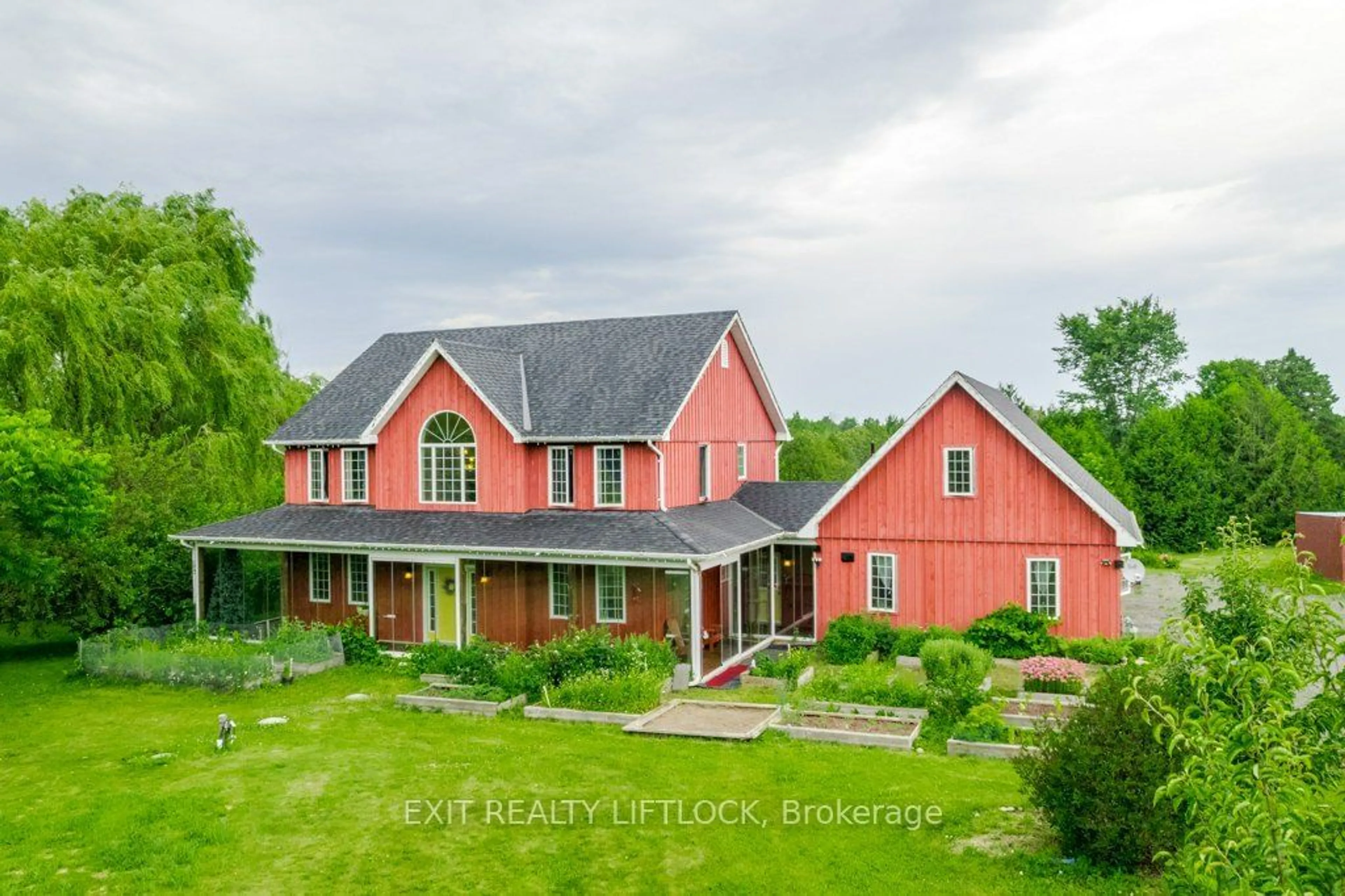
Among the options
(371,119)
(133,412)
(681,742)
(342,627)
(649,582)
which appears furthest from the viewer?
(133,412)

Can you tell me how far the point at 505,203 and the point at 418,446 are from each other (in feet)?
40.0

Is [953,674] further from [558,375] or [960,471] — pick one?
[558,375]

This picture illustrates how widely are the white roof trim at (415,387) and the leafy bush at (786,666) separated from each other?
8.53 m

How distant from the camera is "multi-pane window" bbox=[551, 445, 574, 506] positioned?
25.5m

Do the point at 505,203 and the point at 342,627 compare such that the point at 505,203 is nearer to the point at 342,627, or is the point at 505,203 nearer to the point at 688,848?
the point at 342,627

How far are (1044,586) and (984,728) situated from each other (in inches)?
323

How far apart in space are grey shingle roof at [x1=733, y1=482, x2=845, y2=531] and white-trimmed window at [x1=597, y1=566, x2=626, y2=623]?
223 inches

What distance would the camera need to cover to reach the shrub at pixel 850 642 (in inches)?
891

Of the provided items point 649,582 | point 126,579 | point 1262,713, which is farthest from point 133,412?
point 1262,713

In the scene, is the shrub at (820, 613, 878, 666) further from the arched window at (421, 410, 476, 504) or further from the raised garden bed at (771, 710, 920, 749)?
the arched window at (421, 410, 476, 504)

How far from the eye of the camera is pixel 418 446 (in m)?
26.5

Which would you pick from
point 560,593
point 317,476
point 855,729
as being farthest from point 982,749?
point 317,476

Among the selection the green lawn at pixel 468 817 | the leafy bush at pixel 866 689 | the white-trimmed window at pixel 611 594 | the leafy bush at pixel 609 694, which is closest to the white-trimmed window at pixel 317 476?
the white-trimmed window at pixel 611 594

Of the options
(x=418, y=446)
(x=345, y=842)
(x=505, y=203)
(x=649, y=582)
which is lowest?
(x=345, y=842)
